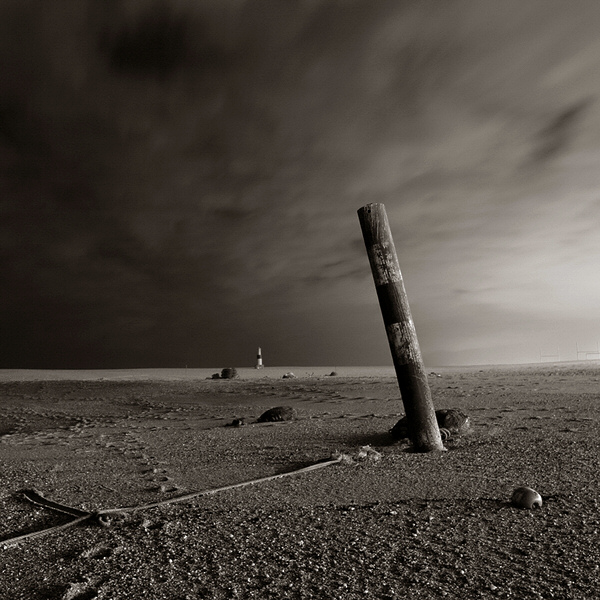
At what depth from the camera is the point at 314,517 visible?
3160 mm

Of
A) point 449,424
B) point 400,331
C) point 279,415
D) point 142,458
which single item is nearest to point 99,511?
point 142,458

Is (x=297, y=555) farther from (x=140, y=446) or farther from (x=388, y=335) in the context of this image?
(x=140, y=446)

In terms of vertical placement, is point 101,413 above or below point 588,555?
above

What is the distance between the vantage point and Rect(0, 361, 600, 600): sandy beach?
2305 mm

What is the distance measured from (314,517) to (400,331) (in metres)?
2.54

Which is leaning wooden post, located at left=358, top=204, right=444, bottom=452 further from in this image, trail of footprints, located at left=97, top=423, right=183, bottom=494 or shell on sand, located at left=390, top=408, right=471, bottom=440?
trail of footprints, located at left=97, top=423, right=183, bottom=494

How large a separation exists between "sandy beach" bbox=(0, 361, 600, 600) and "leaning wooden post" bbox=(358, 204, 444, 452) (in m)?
0.32

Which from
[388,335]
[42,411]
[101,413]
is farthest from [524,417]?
[42,411]

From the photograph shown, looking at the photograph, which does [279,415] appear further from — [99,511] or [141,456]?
[99,511]

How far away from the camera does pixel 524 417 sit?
7262 mm

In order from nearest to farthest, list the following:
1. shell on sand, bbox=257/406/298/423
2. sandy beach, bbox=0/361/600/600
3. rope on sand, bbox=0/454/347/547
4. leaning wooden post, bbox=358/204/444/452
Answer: sandy beach, bbox=0/361/600/600
rope on sand, bbox=0/454/347/547
leaning wooden post, bbox=358/204/444/452
shell on sand, bbox=257/406/298/423

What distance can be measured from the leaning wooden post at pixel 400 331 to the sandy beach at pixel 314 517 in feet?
1.04

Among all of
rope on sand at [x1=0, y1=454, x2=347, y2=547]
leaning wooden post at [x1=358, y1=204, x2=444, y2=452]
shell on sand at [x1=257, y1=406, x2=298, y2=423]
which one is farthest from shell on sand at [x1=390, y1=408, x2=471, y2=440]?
shell on sand at [x1=257, y1=406, x2=298, y2=423]

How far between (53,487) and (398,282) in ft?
12.0
